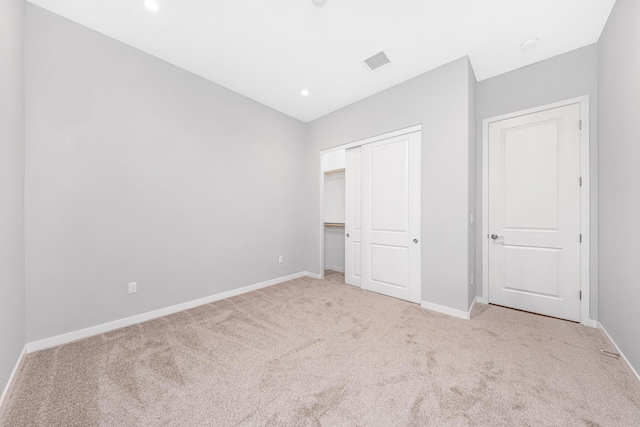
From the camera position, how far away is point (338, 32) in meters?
2.37

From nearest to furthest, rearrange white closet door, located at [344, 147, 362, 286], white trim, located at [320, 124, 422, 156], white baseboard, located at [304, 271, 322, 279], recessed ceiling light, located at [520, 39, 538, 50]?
recessed ceiling light, located at [520, 39, 538, 50] → white trim, located at [320, 124, 422, 156] → white closet door, located at [344, 147, 362, 286] → white baseboard, located at [304, 271, 322, 279]

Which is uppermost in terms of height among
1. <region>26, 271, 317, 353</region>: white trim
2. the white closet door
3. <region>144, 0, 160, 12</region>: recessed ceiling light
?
<region>144, 0, 160, 12</region>: recessed ceiling light

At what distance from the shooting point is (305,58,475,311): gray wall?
2729 mm

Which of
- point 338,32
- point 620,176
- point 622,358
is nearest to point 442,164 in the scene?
point 620,176

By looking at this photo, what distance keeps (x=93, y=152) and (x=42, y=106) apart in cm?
47

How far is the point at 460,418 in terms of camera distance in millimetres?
1364

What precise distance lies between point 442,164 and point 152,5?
3.31 meters

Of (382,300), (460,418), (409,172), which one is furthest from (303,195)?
(460,418)

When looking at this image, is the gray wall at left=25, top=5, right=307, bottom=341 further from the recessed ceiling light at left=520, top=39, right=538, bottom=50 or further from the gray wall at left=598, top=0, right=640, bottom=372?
the gray wall at left=598, top=0, right=640, bottom=372

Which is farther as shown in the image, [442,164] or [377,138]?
[377,138]

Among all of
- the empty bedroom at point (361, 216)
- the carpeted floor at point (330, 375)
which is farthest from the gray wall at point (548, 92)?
the carpeted floor at point (330, 375)

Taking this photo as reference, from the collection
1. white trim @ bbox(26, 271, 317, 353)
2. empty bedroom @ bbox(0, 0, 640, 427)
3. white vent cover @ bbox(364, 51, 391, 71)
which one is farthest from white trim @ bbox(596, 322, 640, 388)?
white trim @ bbox(26, 271, 317, 353)

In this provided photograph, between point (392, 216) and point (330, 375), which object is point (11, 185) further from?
point (392, 216)

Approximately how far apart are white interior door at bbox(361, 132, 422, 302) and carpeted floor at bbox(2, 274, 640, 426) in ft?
2.41
